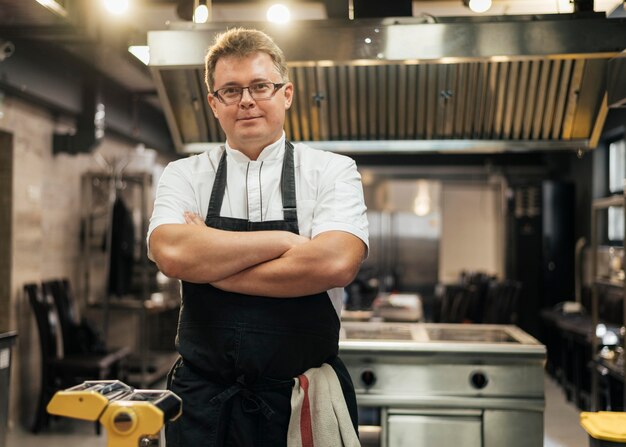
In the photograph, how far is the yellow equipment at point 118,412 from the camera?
1427mm

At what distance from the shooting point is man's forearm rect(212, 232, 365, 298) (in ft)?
5.80

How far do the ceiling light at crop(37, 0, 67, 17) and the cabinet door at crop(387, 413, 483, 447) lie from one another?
257cm

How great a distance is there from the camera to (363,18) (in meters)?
2.84

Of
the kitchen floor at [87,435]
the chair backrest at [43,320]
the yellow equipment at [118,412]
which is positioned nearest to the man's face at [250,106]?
the yellow equipment at [118,412]

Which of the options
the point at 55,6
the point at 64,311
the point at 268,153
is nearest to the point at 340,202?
the point at 268,153

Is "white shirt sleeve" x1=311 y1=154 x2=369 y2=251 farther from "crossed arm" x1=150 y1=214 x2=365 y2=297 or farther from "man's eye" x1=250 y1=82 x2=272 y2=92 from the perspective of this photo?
"man's eye" x1=250 y1=82 x2=272 y2=92

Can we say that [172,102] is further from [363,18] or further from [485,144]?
[485,144]

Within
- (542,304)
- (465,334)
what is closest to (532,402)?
(465,334)

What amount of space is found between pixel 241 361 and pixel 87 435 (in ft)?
13.2

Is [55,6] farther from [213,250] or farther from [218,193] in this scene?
[213,250]

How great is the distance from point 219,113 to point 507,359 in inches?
66.2

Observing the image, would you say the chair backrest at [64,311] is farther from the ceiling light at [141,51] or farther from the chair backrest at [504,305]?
the chair backrest at [504,305]

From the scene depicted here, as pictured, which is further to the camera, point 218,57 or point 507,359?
point 507,359

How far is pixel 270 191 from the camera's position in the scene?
76.5 inches
